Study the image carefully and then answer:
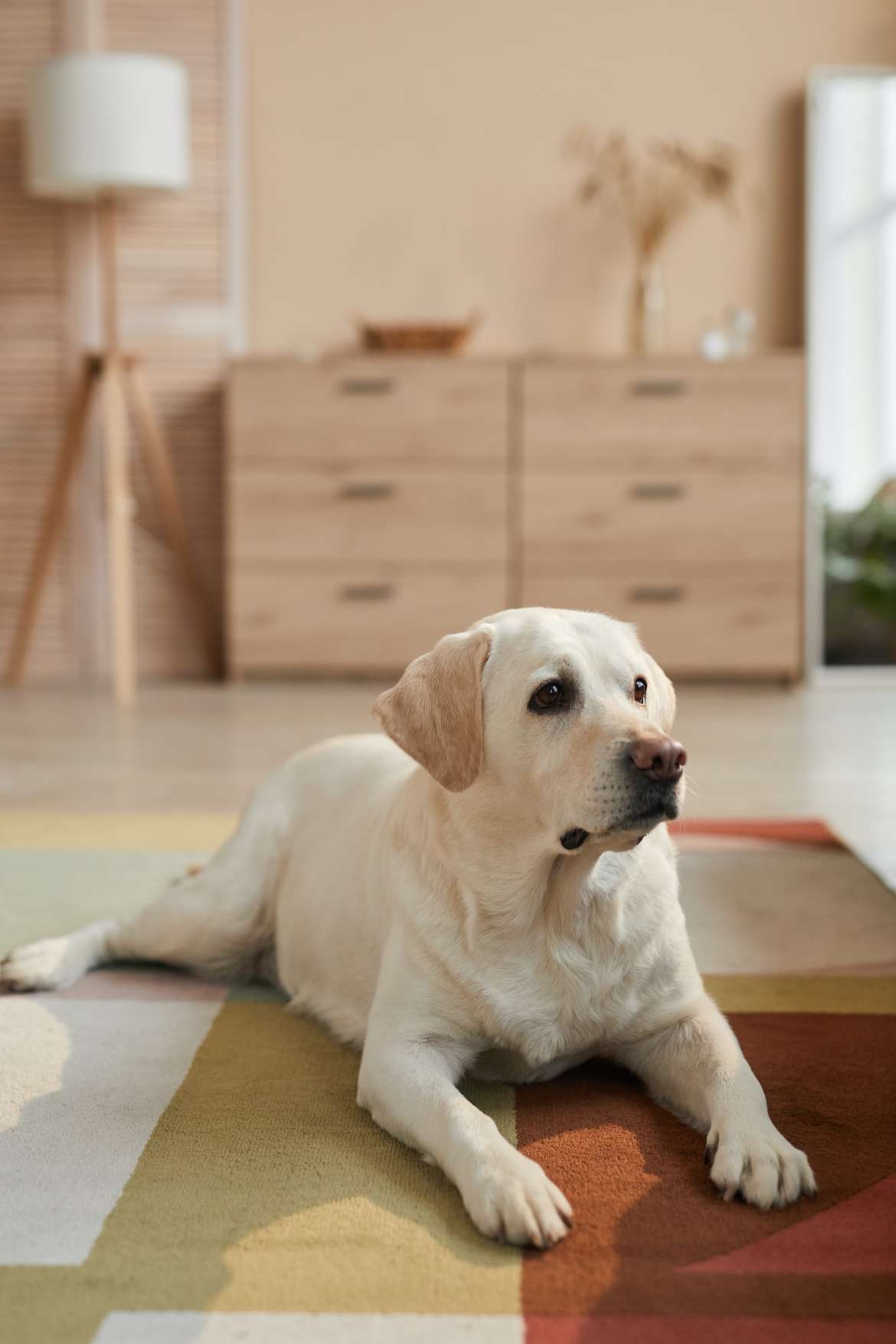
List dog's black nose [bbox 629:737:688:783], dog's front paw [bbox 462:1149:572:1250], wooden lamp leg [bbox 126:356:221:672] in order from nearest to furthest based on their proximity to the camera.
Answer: dog's front paw [bbox 462:1149:572:1250] < dog's black nose [bbox 629:737:688:783] < wooden lamp leg [bbox 126:356:221:672]

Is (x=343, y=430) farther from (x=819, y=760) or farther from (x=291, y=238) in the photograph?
(x=819, y=760)

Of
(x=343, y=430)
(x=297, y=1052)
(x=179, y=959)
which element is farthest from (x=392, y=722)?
(x=343, y=430)

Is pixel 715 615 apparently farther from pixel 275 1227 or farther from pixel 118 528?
pixel 275 1227

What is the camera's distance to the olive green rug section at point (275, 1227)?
1.13 meters

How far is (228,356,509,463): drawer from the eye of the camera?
522 centimetres

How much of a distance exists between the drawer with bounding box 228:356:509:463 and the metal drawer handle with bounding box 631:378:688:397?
1.69 feet

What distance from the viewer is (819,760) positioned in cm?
368

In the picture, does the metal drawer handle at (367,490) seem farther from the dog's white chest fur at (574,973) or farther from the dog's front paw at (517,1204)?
the dog's front paw at (517,1204)

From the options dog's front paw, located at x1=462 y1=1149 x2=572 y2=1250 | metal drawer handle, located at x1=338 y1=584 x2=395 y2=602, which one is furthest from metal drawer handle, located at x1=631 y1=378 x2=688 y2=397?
dog's front paw, located at x1=462 y1=1149 x2=572 y2=1250

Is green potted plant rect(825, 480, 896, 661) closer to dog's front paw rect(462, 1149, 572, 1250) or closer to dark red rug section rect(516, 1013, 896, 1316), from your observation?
dark red rug section rect(516, 1013, 896, 1316)

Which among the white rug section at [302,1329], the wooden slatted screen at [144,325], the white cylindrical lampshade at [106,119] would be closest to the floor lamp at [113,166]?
the white cylindrical lampshade at [106,119]

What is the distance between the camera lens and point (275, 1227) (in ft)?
4.09

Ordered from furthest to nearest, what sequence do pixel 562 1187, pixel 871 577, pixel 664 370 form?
pixel 871 577
pixel 664 370
pixel 562 1187

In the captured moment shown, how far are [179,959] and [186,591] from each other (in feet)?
12.8
